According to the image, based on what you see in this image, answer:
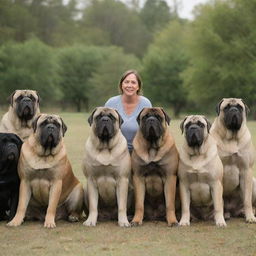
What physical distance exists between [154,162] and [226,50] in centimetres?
3525

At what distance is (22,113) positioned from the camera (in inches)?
282

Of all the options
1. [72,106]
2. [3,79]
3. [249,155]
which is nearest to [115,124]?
[249,155]

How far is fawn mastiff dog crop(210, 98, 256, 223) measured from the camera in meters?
6.34

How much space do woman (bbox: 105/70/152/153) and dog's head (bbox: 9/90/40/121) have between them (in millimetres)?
951

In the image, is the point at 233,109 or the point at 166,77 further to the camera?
the point at 166,77

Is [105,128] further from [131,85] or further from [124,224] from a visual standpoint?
[131,85]

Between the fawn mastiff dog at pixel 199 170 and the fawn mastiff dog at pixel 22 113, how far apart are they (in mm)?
2081

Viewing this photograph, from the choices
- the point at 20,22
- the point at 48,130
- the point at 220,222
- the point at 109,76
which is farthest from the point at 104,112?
the point at 20,22

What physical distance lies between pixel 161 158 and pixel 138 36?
70.1 m

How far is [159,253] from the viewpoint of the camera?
497 cm

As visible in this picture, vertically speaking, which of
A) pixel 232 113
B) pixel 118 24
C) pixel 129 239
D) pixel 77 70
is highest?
pixel 118 24

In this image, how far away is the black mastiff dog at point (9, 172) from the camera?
623 cm

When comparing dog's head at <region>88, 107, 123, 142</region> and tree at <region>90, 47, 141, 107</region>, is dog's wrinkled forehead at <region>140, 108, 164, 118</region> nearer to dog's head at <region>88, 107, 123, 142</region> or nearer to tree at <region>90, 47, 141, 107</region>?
dog's head at <region>88, 107, 123, 142</region>

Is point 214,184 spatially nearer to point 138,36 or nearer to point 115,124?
point 115,124
